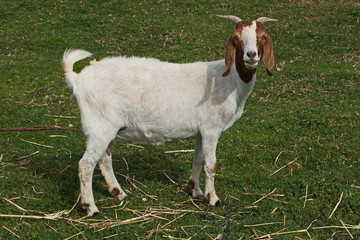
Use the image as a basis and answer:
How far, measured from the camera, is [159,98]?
6586 mm

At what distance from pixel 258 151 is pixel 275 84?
3.74m

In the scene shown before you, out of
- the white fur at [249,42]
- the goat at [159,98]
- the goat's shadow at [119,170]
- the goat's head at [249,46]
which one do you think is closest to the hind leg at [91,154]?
the goat at [159,98]

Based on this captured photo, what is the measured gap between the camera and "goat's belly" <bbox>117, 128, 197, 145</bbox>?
21.7 ft

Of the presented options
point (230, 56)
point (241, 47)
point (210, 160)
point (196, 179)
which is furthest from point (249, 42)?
point (196, 179)

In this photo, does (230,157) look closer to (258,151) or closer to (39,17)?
(258,151)

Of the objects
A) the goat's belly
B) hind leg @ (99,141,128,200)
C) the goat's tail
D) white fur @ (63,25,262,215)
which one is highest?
the goat's tail

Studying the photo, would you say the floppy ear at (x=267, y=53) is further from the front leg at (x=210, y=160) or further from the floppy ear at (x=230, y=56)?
the front leg at (x=210, y=160)

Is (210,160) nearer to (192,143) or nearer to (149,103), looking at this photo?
(149,103)

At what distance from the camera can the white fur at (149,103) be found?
6.34 m

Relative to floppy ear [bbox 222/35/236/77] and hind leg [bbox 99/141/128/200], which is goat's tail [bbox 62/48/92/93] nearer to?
hind leg [bbox 99/141/128/200]

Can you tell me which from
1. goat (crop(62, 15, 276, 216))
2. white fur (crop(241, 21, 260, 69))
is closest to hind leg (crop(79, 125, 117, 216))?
goat (crop(62, 15, 276, 216))

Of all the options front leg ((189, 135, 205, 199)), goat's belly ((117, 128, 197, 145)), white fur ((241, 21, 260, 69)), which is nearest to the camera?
white fur ((241, 21, 260, 69))

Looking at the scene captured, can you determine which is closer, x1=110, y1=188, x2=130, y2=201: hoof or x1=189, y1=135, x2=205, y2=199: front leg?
x1=110, y1=188, x2=130, y2=201: hoof

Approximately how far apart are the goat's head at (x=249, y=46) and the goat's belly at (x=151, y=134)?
96 cm
